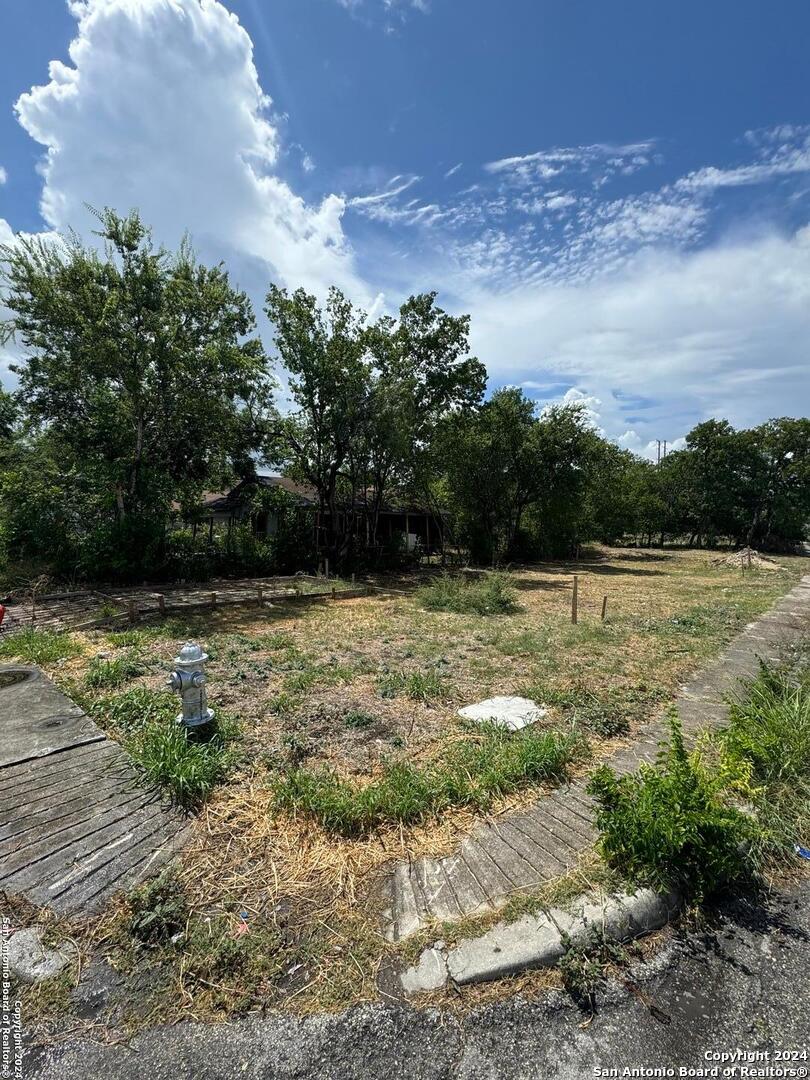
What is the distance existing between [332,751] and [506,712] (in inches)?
63.0

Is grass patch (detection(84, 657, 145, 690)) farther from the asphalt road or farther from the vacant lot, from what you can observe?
the asphalt road

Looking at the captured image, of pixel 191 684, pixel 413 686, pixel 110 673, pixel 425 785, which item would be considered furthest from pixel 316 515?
pixel 425 785

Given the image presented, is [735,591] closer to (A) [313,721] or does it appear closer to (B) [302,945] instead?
(A) [313,721]

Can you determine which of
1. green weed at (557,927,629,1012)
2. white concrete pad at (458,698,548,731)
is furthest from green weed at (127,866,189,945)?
white concrete pad at (458,698,548,731)

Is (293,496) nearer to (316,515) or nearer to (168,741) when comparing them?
(316,515)

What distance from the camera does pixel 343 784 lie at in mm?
2816

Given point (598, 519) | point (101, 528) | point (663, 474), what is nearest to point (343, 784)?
point (101, 528)

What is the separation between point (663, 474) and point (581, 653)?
38198 millimetres

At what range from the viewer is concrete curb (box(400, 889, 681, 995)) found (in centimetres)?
162

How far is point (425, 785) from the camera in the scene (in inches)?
107

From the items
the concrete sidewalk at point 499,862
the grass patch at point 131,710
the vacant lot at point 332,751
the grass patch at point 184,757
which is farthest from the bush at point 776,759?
the grass patch at point 131,710

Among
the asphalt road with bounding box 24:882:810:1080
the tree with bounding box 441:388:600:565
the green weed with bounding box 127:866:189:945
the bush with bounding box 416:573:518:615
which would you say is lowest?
the bush with bounding box 416:573:518:615

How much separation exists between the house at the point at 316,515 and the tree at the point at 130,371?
2.31 m

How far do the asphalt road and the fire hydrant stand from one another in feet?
6.20
